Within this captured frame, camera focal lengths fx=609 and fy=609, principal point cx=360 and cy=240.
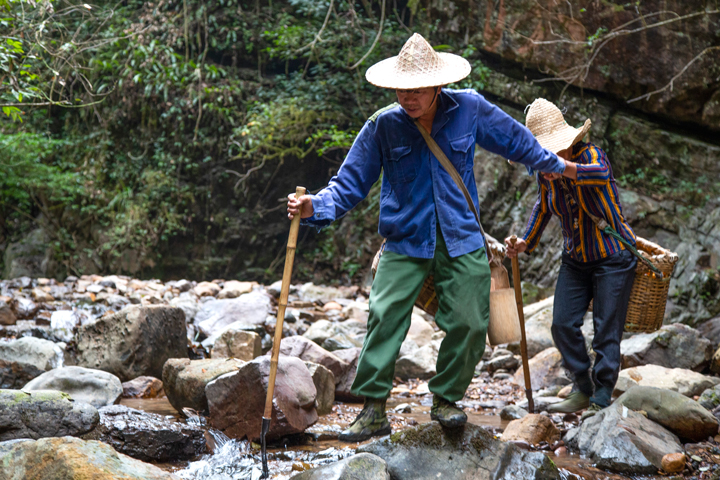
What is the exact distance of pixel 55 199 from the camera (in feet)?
38.7

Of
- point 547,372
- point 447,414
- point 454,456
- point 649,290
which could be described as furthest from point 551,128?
point 547,372

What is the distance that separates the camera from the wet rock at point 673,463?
122 inches

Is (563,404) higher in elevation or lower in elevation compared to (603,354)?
lower

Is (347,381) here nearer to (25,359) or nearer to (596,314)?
(596,314)

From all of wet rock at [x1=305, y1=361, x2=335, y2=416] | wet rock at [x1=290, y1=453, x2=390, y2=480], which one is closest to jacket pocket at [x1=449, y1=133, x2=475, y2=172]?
wet rock at [x1=290, y1=453, x2=390, y2=480]

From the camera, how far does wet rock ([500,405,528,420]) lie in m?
4.12

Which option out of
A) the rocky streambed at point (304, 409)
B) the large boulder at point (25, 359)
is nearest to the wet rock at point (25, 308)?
the rocky streambed at point (304, 409)

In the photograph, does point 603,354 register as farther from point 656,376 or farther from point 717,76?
point 717,76

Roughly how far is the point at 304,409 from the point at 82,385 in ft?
5.36

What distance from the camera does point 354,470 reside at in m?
2.49

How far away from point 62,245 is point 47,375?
8.72 metres

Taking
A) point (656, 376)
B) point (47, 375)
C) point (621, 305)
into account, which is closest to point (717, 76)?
point (656, 376)

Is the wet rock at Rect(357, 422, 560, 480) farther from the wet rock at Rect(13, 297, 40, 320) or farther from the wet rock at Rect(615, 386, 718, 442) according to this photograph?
the wet rock at Rect(13, 297, 40, 320)

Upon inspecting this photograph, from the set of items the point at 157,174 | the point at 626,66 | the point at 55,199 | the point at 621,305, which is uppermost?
the point at 626,66
